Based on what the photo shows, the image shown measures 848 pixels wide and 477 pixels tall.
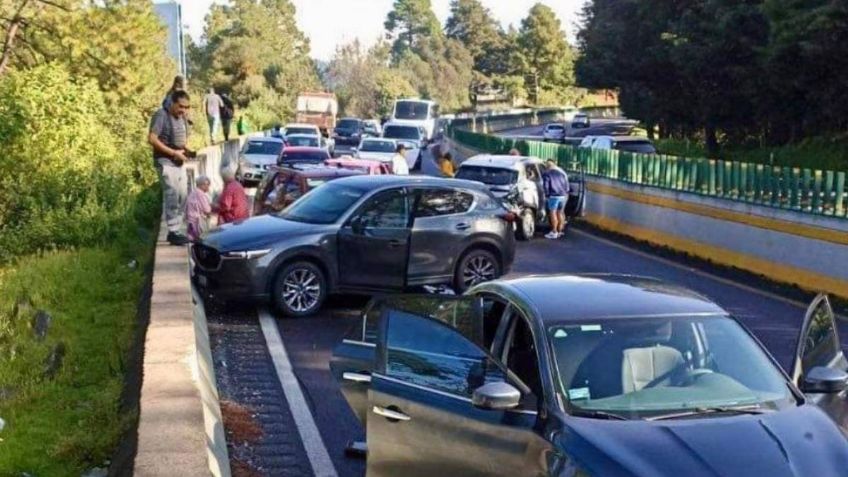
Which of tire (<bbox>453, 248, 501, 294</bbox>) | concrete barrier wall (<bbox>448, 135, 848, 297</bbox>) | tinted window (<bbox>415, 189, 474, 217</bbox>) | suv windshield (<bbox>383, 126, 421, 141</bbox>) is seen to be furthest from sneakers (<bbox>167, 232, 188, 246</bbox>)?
suv windshield (<bbox>383, 126, 421, 141</bbox>)

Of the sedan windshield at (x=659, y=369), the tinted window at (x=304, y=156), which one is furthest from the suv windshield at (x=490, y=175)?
the sedan windshield at (x=659, y=369)

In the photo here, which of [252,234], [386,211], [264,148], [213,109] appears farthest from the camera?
[264,148]

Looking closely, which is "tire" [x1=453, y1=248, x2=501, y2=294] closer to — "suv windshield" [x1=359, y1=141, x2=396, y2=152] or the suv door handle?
the suv door handle

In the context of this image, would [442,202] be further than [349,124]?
No

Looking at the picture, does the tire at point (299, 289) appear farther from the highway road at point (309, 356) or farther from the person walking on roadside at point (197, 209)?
the person walking on roadside at point (197, 209)

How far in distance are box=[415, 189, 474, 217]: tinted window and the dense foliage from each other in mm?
13801

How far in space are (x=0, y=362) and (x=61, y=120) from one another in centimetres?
1139

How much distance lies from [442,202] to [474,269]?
0.96m

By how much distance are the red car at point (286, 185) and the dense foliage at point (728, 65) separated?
509 inches

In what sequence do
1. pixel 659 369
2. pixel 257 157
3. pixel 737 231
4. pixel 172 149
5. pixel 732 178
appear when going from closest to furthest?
1. pixel 659 369
2. pixel 172 149
3. pixel 737 231
4. pixel 732 178
5. pixel 257 157

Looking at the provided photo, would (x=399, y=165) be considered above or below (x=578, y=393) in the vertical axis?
above

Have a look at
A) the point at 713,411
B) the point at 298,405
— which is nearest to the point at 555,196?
the point at 298,405

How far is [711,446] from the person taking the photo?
4.95 meters

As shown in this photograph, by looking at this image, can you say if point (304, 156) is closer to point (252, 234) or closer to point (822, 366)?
point (252, 234)
